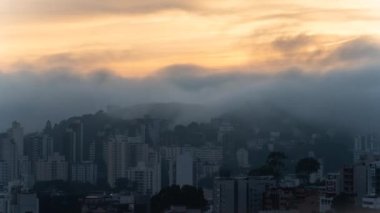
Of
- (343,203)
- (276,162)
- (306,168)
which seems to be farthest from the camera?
(276,162)

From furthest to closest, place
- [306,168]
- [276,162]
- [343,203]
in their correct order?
[276,162] → [306,168] → [343,203]

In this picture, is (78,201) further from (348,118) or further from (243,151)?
(348,118)

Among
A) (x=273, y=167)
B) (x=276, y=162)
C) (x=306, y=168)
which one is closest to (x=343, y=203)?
(x=306, y=168)

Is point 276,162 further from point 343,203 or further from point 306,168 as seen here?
point 343,203

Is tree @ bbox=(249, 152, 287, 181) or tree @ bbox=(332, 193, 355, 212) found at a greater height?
tree @ bbox=(249, 152, 287, 181)

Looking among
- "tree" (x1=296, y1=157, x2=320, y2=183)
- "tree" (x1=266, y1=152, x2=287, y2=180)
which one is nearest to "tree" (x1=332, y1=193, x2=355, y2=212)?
"tree" (x1=296, y1=157, x2=320, y2=183)

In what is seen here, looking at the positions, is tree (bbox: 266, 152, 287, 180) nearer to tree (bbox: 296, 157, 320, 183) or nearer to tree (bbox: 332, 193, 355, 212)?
tree (bbox: 296, 157, 320, 183)

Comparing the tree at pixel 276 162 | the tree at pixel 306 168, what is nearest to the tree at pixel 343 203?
the tree at pixel 306 168

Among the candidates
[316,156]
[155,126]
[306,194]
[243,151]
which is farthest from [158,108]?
[306,194]

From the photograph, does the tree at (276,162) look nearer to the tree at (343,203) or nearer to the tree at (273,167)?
the tree at (273,167)
